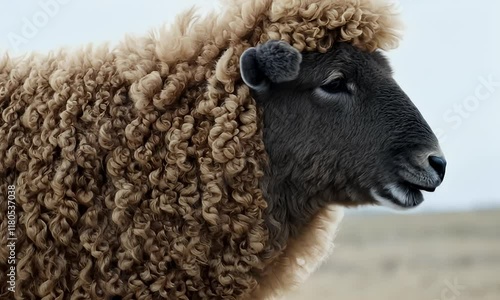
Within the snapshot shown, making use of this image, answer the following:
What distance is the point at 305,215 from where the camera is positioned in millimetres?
5699

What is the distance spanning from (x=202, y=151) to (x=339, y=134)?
0.95 metres

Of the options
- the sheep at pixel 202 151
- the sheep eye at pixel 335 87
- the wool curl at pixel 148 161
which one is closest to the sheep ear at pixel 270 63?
the sheep at pixel 202 151

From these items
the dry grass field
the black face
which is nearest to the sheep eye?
the black face

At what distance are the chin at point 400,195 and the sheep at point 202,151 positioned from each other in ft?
0.03

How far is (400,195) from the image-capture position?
550 centimetres

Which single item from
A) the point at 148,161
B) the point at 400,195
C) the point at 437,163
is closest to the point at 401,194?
the point at 400,195

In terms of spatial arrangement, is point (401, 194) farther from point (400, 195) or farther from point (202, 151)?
point (202, 151)

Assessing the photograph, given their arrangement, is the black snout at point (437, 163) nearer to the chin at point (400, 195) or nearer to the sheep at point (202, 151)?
the sheep at point (202, 151)

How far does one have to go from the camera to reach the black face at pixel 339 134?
552 cm

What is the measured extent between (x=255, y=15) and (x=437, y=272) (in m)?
16.1

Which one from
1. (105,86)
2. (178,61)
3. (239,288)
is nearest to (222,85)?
(178,61)

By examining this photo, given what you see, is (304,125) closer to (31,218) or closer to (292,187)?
(292,187)

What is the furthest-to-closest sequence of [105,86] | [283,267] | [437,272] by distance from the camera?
[437,272], [283,267], [105,86]

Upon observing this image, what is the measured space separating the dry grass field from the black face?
551 cm
